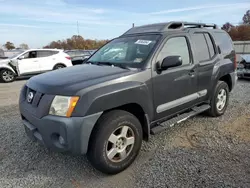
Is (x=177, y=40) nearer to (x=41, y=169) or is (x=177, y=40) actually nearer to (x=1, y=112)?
(x=41, y=169)

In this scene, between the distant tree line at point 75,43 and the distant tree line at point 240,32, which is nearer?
the distant tree line at point 240,32

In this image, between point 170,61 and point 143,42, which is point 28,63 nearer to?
point 143,42

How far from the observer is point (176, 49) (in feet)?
11.7

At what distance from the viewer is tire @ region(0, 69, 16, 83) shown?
10962 mm

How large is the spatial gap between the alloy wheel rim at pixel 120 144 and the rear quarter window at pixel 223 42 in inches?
117

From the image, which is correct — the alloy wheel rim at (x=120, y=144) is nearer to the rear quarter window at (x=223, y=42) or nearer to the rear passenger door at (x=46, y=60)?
the rear quarter window at (x=223, y=42)

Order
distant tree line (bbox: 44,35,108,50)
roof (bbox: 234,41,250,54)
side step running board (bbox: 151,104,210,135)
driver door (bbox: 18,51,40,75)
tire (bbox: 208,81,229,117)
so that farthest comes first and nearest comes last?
distant tree line (bbox: 44,35,108,50)
roof (bbox: 234,41,250,54)
driver door (bbox: 18,51,40,75)
tire (bbox: 208,81,229,117)
side step running board (bbox: 151,104,210,135)

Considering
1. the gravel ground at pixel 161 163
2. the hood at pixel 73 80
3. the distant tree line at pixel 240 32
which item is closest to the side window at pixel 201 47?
the gravel ground at pixel 161 163

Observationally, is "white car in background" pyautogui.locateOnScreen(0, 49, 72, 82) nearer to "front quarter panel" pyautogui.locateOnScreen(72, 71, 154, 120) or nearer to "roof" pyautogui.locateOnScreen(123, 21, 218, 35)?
"roof" pyautogui.locateOnScreen(123, 21, 218, 35)

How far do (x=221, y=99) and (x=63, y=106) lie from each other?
3.63 m

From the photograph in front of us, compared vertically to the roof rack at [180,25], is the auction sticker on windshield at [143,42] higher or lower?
lower

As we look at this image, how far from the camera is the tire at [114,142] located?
8.47 feet

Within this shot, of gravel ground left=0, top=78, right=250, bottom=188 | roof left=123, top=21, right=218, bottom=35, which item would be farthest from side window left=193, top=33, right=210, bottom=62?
gravel ground left=0, top=78, right=250, bottom=188

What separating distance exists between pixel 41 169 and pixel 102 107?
1.28 m
